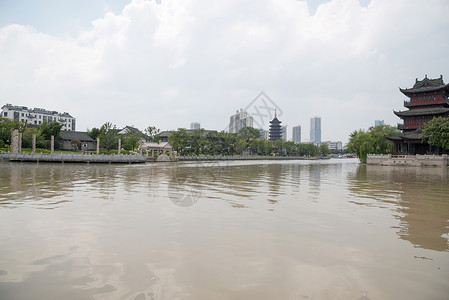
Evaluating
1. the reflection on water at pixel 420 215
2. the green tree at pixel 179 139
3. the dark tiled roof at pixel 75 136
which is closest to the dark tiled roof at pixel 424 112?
the reflection on water at pixel 420 215

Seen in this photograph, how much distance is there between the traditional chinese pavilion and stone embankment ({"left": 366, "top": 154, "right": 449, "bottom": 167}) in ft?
12.8

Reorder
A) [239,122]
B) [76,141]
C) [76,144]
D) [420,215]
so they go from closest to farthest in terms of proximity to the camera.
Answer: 1. [420,215]
2. [76,144]
3. [76,141]
4. [239,122]

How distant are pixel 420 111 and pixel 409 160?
1009 centimetres

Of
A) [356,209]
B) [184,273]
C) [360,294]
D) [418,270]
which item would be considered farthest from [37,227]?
[356,209]

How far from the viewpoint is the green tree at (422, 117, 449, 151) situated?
129 feet

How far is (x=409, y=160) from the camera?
4231 centimetres

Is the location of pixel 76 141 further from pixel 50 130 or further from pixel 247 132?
pixel 247 132

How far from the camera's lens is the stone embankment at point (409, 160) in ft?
132

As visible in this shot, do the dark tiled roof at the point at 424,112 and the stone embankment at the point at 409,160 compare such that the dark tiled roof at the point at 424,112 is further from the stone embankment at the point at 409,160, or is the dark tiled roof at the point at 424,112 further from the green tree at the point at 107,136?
the green tree at the point at 107,136

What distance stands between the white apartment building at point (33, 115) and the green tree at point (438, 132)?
82.4 meters

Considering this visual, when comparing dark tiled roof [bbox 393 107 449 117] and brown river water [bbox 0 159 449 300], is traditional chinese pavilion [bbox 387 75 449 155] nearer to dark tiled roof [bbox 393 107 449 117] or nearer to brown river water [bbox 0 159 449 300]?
dark tiled roof [bbox 393 107 449 117]

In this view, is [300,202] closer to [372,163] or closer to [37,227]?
[37,227]

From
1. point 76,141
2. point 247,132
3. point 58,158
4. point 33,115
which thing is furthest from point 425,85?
point 33,115

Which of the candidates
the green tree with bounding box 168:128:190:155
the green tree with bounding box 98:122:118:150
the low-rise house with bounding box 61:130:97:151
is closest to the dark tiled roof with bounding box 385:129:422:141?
the green tree with bounding box 168:128:190:155
